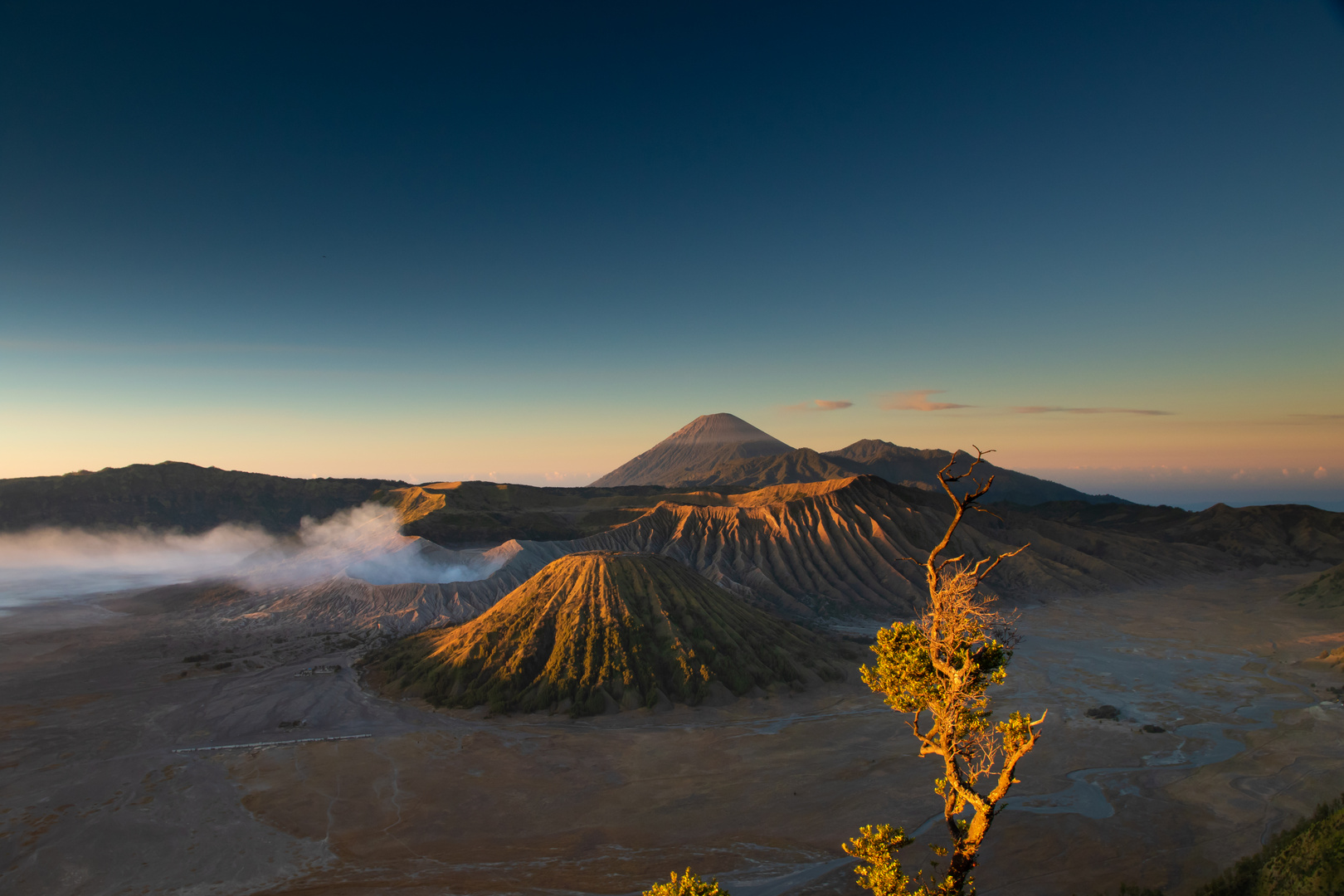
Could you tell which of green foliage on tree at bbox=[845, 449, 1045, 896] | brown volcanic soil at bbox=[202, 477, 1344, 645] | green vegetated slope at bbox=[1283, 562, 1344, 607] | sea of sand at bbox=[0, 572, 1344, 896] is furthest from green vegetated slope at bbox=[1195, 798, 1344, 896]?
green vegetated slope at bbox=[1283, 562, 1344, 607]

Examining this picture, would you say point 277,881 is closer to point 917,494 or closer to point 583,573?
point 583,573

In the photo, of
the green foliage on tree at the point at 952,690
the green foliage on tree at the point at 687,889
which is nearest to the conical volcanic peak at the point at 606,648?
the green foliage on tree at the point at 687,889

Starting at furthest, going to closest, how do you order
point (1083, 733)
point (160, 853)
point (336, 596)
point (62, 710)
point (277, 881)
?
point (336, 596) → point (62, 710) → point (1083, 733) → point (160, 853) → point (277, 881)

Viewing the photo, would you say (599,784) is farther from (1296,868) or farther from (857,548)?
(857,548)

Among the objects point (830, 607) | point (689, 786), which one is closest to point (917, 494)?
point (830, 607)

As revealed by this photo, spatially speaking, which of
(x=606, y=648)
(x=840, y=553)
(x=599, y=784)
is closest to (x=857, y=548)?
(x=840, y=553)

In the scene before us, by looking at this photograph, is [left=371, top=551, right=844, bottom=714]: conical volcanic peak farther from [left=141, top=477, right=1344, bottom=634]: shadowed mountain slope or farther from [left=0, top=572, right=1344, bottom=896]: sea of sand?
[left=141, top=477, right=1344, bottom=634]: shadowed mountain slope
